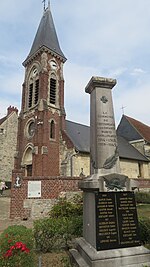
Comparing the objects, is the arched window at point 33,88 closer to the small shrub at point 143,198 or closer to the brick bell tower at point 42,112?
the brick bell tower at point 42,112

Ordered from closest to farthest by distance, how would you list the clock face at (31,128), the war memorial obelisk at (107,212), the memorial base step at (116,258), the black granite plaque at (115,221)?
1. the memorial base step at (116,258)
2. the war memorial obelisk at (107,212)
3. the black granite plaque at (115,221)
4. the clock face at (31,128)

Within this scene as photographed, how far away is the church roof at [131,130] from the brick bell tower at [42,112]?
11.5 metres

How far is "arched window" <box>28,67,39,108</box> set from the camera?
66.6ft

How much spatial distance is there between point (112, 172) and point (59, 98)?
17.2m

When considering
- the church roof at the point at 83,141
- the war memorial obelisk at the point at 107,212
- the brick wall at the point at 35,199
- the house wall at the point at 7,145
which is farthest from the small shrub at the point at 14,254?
the house wall at the point at 7,145

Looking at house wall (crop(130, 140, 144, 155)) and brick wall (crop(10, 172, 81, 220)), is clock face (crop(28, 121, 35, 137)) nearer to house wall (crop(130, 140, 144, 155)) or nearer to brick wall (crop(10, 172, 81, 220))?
brick wall (crop(10, 172, 81, 220))

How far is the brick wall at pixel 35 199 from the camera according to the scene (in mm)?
9570

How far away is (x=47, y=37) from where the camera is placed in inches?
913

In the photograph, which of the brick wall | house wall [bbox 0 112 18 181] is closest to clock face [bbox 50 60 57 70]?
house wall [bbox 0 112 18 181]

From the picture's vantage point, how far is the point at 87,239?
3852 mm

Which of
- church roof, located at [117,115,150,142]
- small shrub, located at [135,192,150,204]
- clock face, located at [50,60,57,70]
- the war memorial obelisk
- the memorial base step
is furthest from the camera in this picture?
church roof, located at [117,115,150,142]

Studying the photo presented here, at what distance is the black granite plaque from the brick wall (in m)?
6.97

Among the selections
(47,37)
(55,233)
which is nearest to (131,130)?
(47,37)

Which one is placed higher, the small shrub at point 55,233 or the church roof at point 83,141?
the church roof at point 83,141
